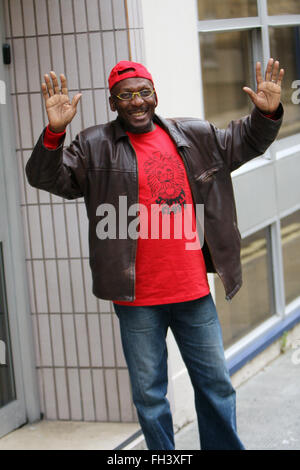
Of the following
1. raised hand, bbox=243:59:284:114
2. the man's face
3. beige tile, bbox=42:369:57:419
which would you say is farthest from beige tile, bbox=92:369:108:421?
raised hand, bbox=243:59:284:114

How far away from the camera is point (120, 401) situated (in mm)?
4852

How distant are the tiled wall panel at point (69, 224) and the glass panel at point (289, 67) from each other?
250 centimetres

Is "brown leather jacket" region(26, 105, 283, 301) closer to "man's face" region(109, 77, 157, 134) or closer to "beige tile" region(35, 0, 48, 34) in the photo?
"man's face" region(109, 77, 157, 134)

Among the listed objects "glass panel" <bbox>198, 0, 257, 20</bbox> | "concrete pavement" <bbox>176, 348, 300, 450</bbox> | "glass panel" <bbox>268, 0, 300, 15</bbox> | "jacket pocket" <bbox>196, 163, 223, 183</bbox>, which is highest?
"glass panel" <bbox>268, 0, 300, 15</bbox>

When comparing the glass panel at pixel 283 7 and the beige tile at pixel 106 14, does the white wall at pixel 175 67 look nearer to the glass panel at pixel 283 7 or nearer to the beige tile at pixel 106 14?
the beige tile at pixel 106 14

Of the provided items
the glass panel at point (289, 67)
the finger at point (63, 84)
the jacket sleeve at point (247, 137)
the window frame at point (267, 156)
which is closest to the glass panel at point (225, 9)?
the window frame at point (267, 156)

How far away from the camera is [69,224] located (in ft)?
15.7

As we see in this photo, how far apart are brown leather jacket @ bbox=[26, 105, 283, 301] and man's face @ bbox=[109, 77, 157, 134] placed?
9cm

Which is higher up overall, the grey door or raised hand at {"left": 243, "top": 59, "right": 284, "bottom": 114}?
raised hand at {"left": 243, "top": 59, "right": 284, "bottom": 114}

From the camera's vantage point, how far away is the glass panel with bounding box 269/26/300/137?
686 cm

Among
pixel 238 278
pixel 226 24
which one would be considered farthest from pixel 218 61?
pixel 238 278

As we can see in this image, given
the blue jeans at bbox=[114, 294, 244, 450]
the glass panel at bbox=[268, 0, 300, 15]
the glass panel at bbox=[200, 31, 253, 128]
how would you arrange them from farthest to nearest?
the glass panel at bbox=[268, 0, 300, 15], the glass panel at bbox=[200, 31, 253, 128], the blue jeans at bbox=[114, 294, 244, 450]

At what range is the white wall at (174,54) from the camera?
4.78 meters

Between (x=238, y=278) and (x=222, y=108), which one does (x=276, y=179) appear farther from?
(x=238, y=278)
